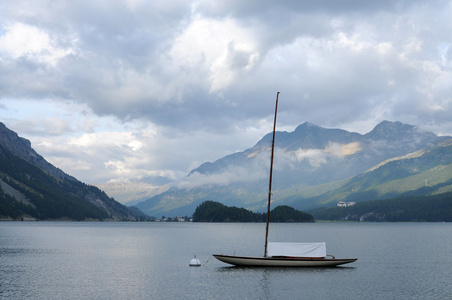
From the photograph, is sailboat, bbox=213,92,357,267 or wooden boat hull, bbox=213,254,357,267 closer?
wooden boat hull, bbox=213,254,357,267

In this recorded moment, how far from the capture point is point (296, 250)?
99125mm

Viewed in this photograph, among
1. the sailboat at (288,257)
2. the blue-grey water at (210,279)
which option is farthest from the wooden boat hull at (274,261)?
the blue-grey water at (210,279)

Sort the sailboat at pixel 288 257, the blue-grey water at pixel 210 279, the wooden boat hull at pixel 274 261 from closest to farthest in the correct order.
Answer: the blue-grey water at pixel 210 279 → the wooden boat hull at pixel 274 261 → the sailboat at pixel 288 257

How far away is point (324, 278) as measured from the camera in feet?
289

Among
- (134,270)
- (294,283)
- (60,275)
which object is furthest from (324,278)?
(60,275)

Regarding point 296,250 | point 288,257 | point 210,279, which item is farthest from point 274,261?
point 210,279

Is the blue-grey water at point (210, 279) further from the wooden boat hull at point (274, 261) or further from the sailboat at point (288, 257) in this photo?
the sailboat at point (288, 257)

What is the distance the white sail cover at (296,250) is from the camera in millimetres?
98875

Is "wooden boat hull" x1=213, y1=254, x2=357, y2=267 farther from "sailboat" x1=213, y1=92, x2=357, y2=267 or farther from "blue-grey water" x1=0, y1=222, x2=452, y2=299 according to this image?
"blue-grey water" x1=0, y1=222, x2=452, y2=299

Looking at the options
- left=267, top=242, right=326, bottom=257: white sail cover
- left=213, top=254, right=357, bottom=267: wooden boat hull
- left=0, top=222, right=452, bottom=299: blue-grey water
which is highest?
left=267, top=242, right=326, bottom=257: white sail cover

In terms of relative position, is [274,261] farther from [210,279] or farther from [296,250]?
[210,279]

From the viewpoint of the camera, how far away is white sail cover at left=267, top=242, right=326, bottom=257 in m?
98.9

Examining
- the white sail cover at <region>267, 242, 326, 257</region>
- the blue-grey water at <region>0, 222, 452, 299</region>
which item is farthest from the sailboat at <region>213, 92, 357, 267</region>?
the blue-grey water at <region>0, 222, 452, 299</region>

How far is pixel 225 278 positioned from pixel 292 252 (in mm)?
18399
